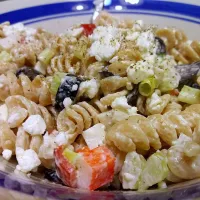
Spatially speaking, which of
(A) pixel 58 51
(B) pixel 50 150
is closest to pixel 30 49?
(A) pixel 58 51

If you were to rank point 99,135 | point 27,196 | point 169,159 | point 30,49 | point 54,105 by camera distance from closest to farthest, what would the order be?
point 27,196 < point 169,159 < point 99,135 < point 54,105 < point 30,49

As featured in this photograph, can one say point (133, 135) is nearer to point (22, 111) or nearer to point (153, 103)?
point (153, 103)

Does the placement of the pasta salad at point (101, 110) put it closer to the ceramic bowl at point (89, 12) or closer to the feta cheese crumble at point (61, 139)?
the feta cheese crumble at point (61, 139)

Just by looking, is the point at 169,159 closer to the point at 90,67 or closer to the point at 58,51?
the point at 90,67

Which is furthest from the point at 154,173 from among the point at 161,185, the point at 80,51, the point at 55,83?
the point at 80,51

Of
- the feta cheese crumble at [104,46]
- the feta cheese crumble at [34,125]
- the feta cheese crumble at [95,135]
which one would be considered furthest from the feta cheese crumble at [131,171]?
the feta cheese crumble at [104,46]

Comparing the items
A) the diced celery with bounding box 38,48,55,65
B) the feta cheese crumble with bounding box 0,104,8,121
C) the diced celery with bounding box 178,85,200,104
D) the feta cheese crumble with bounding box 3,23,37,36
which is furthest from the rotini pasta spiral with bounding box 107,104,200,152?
the feta cheese crumble with bounding box 3,23,37,36
